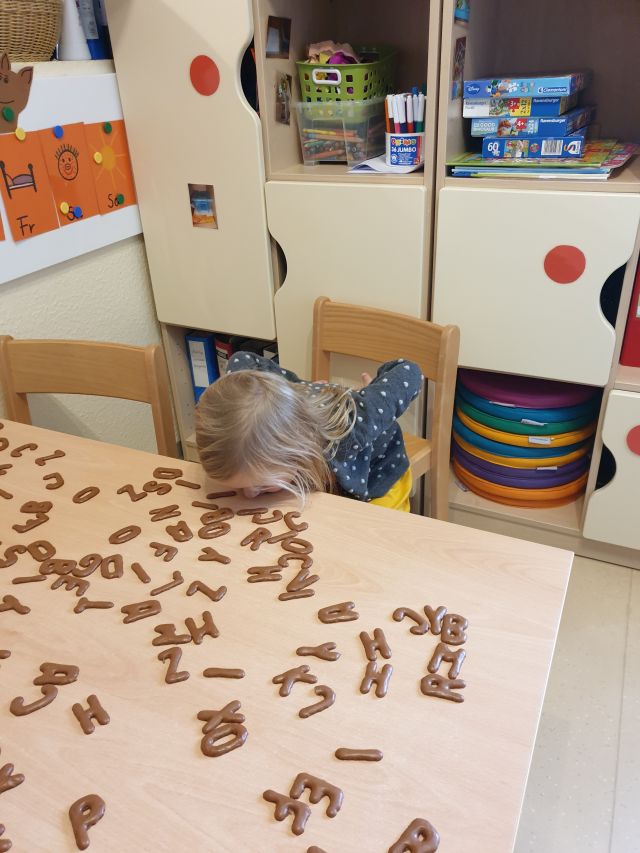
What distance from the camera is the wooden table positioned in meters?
0.57

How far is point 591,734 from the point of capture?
1288 mm

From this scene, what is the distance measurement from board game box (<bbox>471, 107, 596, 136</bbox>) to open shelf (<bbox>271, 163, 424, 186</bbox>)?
159 millimetres

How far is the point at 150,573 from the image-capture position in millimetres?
861

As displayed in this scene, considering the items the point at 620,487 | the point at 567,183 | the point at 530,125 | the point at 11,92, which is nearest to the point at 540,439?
the point at 620,487

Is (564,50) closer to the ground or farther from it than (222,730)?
farther from it

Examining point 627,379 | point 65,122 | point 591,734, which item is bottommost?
point 591,734

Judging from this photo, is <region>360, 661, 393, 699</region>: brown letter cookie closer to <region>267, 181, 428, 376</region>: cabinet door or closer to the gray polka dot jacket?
the gray polka dot jacket

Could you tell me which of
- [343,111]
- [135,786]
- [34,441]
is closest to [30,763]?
[135,786]

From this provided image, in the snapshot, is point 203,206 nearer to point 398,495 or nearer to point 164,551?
point 398,495

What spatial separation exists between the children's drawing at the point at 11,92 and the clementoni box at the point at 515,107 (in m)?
0.92

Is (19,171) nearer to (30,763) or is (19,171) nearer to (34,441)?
(34,441)

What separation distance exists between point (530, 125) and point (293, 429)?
2.87 feet

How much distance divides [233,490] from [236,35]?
1038 mm

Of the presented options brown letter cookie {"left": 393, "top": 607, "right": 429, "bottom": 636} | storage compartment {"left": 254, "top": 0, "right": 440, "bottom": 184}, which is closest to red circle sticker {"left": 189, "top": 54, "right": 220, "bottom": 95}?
storage compartment {"left": 254, "top": 0, "right": 440, "bottom": 184}
